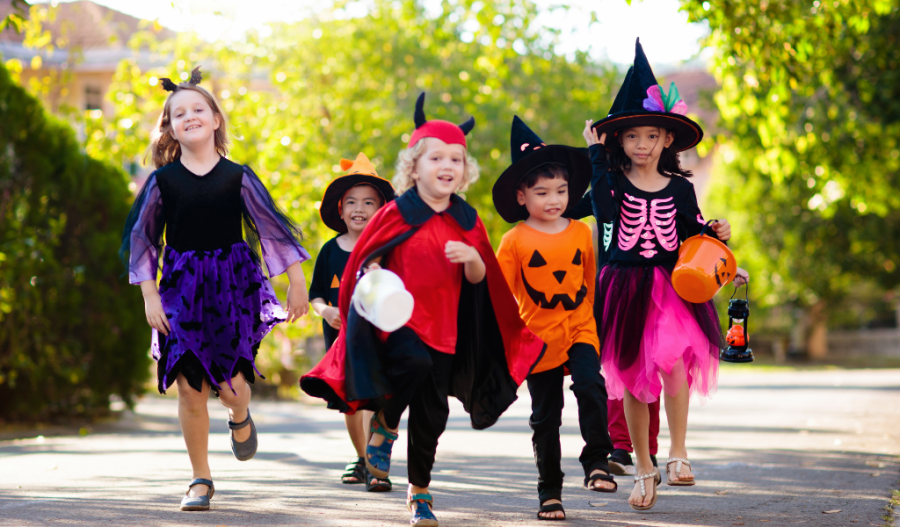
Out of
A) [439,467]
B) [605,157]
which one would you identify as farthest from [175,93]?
[439,467]

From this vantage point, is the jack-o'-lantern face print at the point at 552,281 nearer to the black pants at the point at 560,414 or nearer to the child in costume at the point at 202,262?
the black pants at the point at 560,414

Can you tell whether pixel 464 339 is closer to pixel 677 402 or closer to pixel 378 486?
pixel 677 402

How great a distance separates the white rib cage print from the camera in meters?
→ 5.28

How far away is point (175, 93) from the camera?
518 cm

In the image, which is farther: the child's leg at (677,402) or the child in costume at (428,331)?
the child's leg at (677,402)

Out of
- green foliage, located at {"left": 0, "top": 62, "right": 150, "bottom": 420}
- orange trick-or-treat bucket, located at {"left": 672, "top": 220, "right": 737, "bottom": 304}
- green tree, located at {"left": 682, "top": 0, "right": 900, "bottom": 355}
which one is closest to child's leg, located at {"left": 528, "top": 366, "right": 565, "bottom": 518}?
orange trick-or-treat bucket, located at {"left": 672, "top": 220, "right": 737, "bottom": 304}

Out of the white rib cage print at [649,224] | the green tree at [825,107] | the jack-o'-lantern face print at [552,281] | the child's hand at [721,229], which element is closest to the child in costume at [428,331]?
the jack-o'-lantern face print at [552,281]

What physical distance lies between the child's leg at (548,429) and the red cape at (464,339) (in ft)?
0.62

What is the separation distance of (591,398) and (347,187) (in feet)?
7.82

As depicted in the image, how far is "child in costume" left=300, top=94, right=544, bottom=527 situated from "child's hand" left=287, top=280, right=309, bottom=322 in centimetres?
69

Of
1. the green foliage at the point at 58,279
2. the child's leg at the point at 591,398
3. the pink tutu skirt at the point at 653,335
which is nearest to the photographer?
the child's leg at the point at 591,398

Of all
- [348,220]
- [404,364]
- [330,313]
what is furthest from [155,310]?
[348,220]

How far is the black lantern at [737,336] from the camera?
5.32m

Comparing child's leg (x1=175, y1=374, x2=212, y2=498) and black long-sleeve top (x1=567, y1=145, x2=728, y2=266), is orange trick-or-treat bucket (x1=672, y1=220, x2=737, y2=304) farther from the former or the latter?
child's leg (x1=175, y1=374, x2=212, y2=498)
